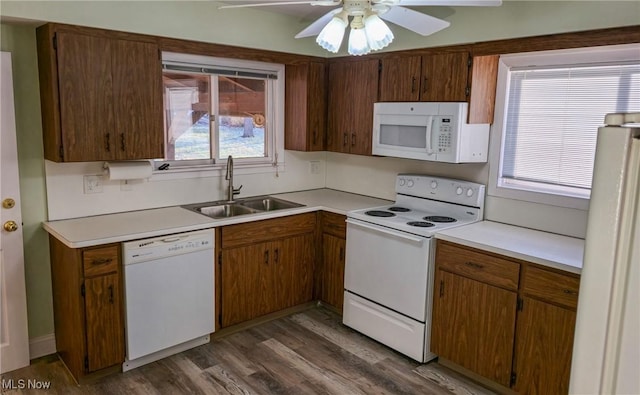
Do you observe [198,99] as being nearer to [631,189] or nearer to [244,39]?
[244,39]

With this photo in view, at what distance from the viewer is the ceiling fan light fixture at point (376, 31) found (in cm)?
208

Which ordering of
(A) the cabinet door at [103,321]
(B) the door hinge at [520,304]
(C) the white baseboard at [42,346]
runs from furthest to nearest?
1. (C) the white baseboard at [42,346]
2. (A) the cabinet door at [103,321]
3. (B) the door hinge at [520,304]

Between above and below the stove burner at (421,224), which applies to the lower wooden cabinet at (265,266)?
below

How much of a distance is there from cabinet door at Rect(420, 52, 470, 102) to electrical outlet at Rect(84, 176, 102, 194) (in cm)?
228

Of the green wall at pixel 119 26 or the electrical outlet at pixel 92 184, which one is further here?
the electrical outlet at pixel 92 184

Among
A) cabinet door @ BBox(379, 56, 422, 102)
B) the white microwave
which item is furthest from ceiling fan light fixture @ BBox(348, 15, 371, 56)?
cabinet door @ BBox(379, 56, 422, 102)

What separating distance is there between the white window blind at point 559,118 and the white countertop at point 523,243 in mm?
310

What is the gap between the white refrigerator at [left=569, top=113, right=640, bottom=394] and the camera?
760 millimetres

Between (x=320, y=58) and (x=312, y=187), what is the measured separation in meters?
1.18

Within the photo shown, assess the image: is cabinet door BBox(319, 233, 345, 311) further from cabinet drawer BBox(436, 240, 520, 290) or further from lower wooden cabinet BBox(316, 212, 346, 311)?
cabinet drawer BBox(436, 240, 520, 290)

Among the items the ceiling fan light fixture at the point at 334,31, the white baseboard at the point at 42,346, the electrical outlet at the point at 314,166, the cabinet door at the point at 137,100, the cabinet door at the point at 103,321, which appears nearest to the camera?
the ceiling fan light fixture at the point at 334,31

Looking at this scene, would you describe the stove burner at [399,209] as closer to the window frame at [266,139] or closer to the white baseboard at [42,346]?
the window frame at [266,139]

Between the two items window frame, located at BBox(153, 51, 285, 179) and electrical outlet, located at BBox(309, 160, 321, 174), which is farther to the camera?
electrical outlet, located at BBox(309, 160, 321, 174)

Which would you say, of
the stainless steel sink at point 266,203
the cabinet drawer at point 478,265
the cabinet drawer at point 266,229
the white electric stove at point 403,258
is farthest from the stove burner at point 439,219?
the stainless steel sink at point 266,203
